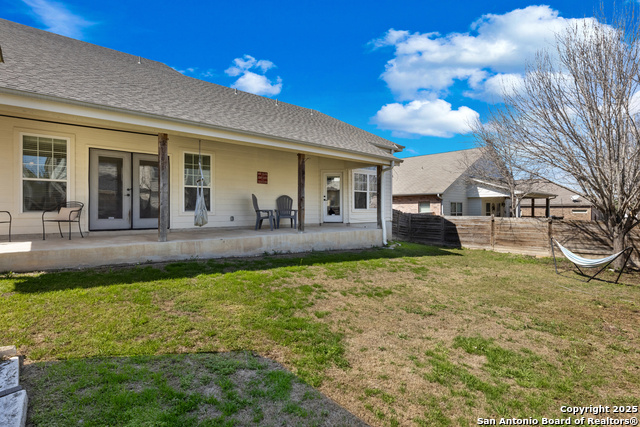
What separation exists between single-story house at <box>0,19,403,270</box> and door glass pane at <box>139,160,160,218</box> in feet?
0.08

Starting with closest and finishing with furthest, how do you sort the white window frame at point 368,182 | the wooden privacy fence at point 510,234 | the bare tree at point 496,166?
the wooden privacy fence at point 510,234, the white window frame at point 368,182, the bare tree at point 496,166

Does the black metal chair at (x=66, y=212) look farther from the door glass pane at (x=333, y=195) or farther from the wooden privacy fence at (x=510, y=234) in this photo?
the wooden privacy fence at (x=510, y=234)

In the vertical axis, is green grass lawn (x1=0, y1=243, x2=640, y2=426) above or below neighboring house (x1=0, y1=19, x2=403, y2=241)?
below

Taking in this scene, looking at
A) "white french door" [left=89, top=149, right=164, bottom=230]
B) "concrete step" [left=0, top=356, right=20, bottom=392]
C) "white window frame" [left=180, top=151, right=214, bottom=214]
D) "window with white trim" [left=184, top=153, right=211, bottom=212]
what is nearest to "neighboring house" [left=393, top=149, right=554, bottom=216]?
"white window frame" [left=180, top=151, right=214, bottom=214]

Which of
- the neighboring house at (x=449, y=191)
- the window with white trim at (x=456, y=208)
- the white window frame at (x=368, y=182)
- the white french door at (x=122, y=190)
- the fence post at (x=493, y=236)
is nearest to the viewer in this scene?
the white french door at (x=122, y=190)

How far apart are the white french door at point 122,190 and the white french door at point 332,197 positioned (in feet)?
17.8

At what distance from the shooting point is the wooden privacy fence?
9125 mm

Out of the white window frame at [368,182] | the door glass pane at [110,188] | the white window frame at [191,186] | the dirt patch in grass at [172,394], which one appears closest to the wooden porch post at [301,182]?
the white window frame at [191,186]

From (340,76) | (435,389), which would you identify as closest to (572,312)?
(435,389)

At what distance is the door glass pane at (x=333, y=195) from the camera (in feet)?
36.6

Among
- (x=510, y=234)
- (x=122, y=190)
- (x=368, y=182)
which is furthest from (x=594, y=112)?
(x=122, y=190)

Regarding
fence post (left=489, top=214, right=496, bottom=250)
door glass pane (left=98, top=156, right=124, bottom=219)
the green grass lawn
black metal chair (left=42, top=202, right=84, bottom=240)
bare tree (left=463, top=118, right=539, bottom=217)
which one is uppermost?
bare tree (left=463, top=118, right=539, bottom=217)

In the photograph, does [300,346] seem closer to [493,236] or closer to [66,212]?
[66,212]

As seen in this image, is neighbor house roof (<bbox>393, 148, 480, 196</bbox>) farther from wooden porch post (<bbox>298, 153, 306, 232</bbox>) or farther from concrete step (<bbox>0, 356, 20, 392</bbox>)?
concrete step (<bbox>0, 356, 20, 392</bbox>)
